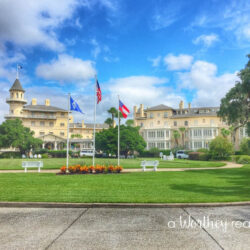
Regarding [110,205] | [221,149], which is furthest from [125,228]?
[221,149]

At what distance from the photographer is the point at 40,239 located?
515cm

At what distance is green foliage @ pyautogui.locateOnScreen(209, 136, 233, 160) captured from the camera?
42.0 meters

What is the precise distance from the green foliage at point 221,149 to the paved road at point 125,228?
120ft

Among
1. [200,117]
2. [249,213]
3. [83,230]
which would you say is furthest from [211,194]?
[200,117]

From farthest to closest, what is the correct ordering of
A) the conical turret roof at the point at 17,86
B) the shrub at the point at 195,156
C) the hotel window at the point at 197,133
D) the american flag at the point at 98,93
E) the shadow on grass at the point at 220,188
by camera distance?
the conical turret roof at the point at 17,86
the hotel window at the point at 197,133
the shrub at the point at 195,156
the american flag at the point at 98,93
the shadow on grass at the point at 220,188

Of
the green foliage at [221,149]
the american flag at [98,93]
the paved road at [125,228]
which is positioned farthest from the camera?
the green foliage at [221,149]

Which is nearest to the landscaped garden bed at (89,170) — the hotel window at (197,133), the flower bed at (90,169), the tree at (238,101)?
the flower bed at (90,169)

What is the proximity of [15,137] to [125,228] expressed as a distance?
61.3 metres

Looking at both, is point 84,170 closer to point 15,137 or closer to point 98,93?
point 98,93

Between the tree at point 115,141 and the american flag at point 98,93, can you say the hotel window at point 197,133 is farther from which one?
the american flag at point 98,93

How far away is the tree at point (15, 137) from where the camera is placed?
198 ft

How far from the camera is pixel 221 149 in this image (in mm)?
42031

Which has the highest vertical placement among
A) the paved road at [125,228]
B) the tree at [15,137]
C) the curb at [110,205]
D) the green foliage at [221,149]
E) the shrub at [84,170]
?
the tree at [15,137]

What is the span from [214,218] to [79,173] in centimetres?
1324
